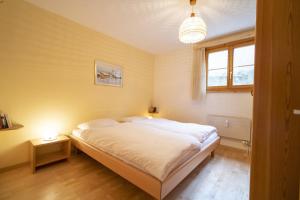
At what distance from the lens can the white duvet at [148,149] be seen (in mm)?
1366

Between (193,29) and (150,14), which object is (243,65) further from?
(150,14)

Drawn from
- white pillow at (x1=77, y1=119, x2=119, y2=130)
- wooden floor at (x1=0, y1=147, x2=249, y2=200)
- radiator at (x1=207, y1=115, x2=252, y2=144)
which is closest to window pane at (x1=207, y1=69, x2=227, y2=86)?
radiator at (x1=207, y1=115, x2=252, y2=144)

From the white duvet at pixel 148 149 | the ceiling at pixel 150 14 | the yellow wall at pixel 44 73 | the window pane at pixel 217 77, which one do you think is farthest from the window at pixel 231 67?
the yellow wall at pixel 44 73

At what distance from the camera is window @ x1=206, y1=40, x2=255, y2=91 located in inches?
116

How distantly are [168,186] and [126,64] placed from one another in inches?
123

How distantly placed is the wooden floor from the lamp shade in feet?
6.75

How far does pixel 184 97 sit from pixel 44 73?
10.9ft

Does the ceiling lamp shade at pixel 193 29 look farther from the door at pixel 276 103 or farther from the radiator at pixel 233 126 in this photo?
the radiator at pixel 233 126

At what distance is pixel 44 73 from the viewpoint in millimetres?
2316

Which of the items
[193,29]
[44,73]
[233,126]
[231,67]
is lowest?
[233,126]

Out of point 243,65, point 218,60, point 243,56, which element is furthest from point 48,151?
point 243,56

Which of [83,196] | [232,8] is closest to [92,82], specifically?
[83,196]

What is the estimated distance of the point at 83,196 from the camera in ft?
5.04

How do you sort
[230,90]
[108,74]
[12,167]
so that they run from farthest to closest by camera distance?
1. [108,74]
2. [230,90]
3. [12,167]
